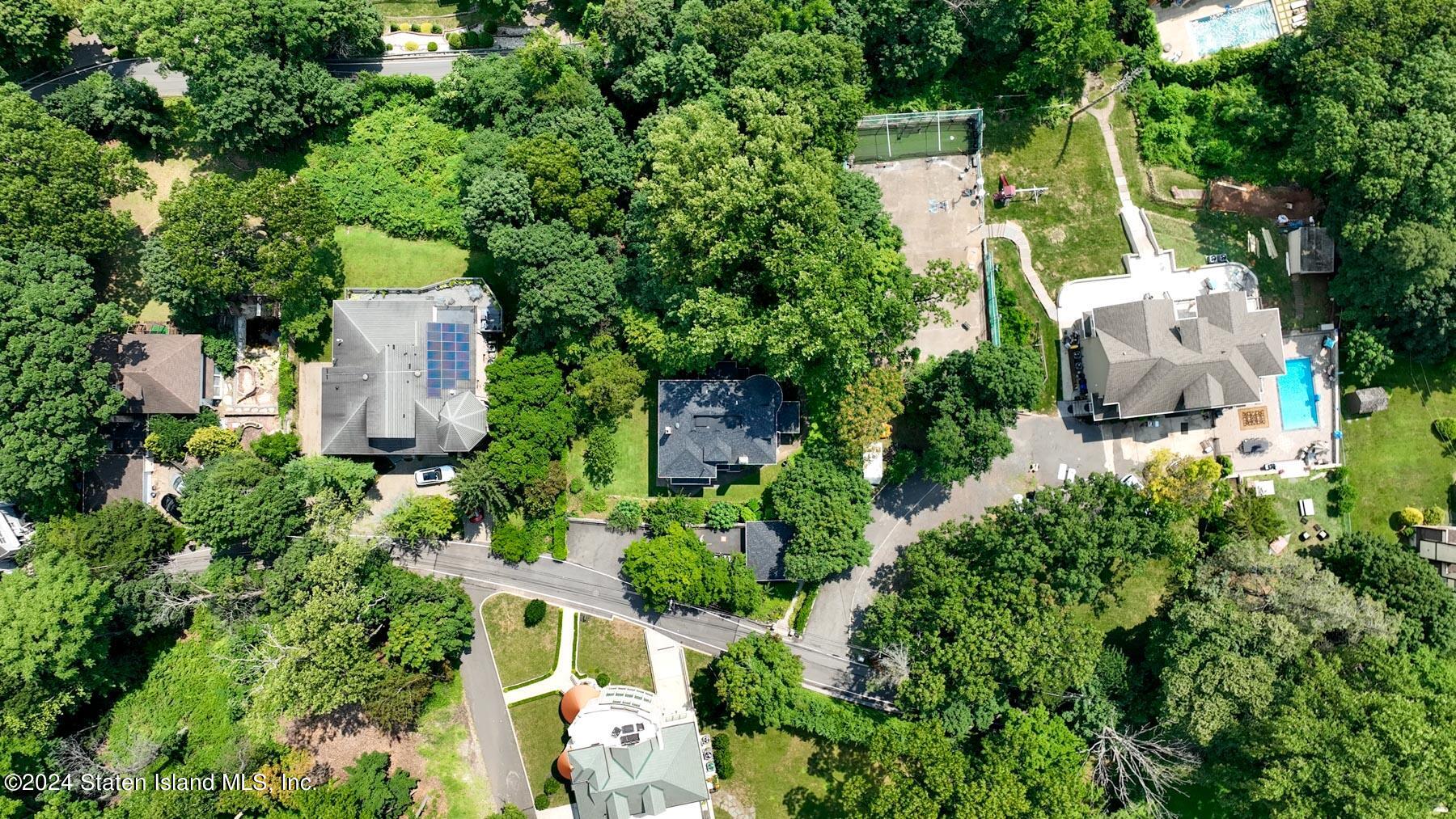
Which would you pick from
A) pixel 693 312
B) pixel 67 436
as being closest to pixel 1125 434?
pixel 693 312

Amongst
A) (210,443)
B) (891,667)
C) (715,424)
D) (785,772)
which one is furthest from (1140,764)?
(210,443)

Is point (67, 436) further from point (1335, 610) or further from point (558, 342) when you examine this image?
point (1335, 610)

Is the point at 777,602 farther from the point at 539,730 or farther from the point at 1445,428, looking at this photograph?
the point at 1445,428

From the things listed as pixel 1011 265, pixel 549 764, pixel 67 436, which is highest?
pixel 1011 265

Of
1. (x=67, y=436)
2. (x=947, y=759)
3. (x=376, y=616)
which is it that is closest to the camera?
(x=947, y=759)

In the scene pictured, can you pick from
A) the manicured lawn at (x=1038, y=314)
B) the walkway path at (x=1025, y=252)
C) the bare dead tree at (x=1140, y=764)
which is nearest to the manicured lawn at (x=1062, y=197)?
the walkway path at (x=1025, y=252)

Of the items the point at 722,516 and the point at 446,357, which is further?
the point at 722,516
